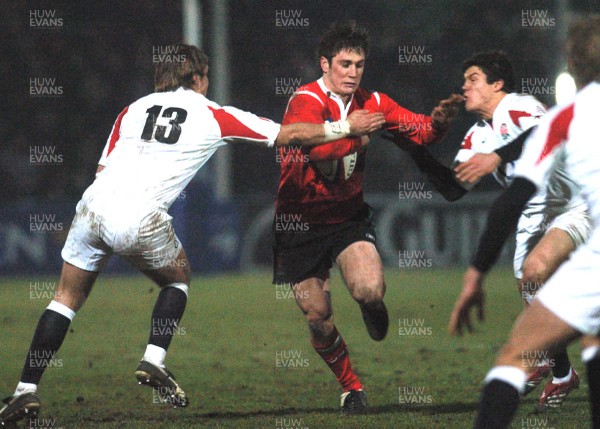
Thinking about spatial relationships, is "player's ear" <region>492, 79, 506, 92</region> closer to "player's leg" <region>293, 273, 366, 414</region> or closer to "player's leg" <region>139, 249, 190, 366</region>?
"player's leg" <region>293, 273, 366, 414</region>

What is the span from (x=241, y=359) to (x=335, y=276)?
375 inches

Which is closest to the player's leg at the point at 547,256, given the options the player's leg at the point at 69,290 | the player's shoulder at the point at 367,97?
the player's shoulder at the point at 367,97

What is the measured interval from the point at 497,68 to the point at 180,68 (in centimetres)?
222

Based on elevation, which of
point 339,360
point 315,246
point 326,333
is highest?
point 315,246

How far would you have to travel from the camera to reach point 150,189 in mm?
6211

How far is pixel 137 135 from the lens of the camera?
6.32 meters

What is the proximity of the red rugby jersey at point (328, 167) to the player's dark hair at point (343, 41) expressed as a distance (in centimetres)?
22

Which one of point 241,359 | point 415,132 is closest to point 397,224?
point 241,359

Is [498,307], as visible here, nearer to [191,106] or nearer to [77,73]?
[191,106]

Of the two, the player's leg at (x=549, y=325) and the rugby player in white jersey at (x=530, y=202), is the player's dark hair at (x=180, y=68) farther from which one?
the player's leg at (x=549, y=325)

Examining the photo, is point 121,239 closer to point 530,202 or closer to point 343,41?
point 343,41

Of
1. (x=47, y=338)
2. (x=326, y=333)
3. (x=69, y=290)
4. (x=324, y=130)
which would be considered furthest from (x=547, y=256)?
(x=47, y=338)

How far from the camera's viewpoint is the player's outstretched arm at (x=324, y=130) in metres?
6.23

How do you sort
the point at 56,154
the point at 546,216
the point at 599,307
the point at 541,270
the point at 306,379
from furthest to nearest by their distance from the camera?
1. the point at 56,154
2. the point at 306,379
3. the point at 546,216
4. the point at 541,270
5. the point at 599,307
